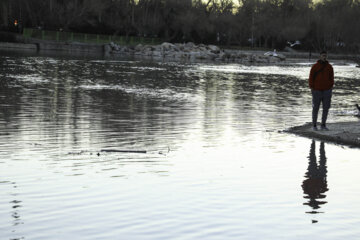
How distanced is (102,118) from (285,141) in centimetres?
529

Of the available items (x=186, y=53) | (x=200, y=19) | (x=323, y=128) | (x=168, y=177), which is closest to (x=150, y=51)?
(x=186, y=53)

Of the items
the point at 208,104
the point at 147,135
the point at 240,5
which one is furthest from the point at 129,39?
the point at 147,135

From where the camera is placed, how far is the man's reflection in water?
858 cm

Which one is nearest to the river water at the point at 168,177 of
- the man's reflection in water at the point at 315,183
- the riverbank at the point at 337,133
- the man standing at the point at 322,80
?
the man's reflection in water at the point at 315,183

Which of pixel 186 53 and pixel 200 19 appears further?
pixel 200 19

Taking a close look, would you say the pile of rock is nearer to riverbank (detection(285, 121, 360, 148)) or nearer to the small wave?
the small wave

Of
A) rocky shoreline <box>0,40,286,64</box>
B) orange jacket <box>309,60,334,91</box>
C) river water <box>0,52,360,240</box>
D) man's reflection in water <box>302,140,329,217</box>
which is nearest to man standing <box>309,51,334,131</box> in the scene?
orange jacket <box>309,60,334,91</box>

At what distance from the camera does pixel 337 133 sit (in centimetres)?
1443

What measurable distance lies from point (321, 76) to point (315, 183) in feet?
18.4

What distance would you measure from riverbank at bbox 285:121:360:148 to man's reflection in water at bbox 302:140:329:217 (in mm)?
1523

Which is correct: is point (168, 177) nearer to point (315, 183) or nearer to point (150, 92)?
point (315, 183)

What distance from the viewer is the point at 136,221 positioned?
7.31m

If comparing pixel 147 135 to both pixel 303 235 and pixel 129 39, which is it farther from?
pixel 129 39

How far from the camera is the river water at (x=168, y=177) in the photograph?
721cm
